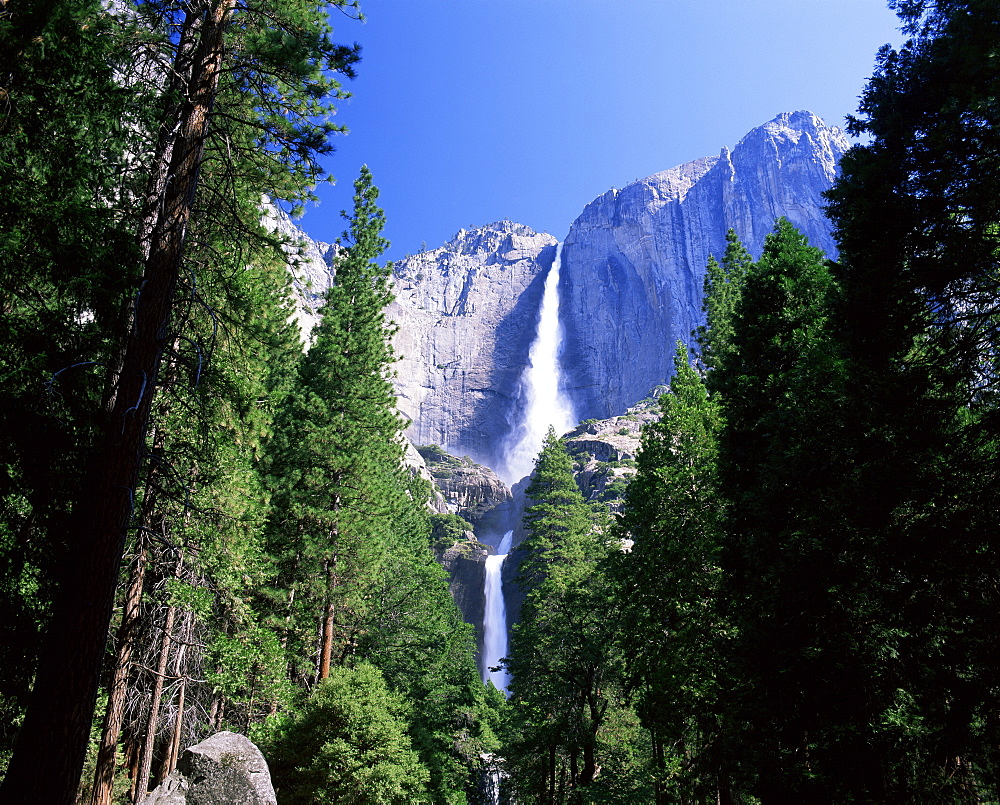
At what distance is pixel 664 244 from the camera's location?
102 meters

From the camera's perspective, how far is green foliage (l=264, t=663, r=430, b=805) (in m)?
10.8

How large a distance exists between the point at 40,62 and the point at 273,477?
1081 centimetres

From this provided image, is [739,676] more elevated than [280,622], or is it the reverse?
[280,622]

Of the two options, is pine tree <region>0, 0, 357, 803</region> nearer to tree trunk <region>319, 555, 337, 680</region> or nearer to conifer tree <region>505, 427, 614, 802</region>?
tree trunk <region>319, 555, 337, 680</region>

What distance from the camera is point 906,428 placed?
20.2 ft

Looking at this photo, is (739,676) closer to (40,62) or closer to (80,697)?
(80,697)

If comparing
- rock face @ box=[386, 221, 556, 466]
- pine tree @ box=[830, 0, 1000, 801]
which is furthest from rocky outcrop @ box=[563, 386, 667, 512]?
pine tree @ box=[830, 0, 1000, 801]

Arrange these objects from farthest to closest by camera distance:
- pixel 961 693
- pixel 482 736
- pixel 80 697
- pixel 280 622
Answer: pixel 482 736 < pixel 280 622 < pixel 961 693 < pixel 80 697

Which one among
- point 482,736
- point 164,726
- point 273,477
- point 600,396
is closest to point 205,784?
point 164,726

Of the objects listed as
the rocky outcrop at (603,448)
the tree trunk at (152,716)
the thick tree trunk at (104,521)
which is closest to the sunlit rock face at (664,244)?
the rocky outcrop at (603,448)

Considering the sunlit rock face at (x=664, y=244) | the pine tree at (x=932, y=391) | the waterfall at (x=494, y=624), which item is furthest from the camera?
the sunlit rock face at (x=664, y=244)

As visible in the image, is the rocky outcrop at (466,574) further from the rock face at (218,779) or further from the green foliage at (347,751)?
the rock face at (218,779)

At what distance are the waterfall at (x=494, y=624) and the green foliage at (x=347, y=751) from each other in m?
38.4

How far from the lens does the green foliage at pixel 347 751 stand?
10.8 metres
